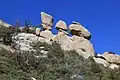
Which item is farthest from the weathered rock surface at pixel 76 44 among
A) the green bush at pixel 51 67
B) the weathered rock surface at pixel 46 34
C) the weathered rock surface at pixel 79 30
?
the green bush at pixel 51 67

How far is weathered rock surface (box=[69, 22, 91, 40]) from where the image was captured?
4279cm

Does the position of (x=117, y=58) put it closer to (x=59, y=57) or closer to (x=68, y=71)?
(x=59, y=57)

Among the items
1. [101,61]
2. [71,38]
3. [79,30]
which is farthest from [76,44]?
[101,61]

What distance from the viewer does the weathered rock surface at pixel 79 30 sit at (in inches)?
Answer: 1685

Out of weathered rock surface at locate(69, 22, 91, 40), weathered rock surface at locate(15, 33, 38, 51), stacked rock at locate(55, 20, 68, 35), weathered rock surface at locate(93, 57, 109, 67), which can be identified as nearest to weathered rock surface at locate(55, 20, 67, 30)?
stacked rock at locate(55, 20, 68, 35)

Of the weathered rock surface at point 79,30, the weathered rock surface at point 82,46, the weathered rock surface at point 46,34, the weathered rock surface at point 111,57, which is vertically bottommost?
the weathered rock surface at point 111,57

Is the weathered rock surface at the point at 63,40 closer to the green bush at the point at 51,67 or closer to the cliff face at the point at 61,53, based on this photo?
the cliff face at the point at 61,53

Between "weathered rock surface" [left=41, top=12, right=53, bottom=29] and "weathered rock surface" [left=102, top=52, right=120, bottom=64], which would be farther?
"weathered rock surface" [left=41, top=12, right=53, bottom=29]

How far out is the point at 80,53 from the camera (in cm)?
4009

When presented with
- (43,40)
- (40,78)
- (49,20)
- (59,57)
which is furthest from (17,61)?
(49,20)

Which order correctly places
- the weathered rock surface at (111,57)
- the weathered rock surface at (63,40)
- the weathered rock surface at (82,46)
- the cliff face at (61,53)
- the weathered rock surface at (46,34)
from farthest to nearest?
the weathered rock surface at (46,34)
the weathered rock surface at (111,57)
the weathered rock surface at (82,46)
the weathered rock surface at (63,40)
the cliff face at (61,53)

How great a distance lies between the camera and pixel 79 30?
42688 mm

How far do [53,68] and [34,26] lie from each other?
14404 mm

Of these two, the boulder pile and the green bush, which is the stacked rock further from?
the green bush
